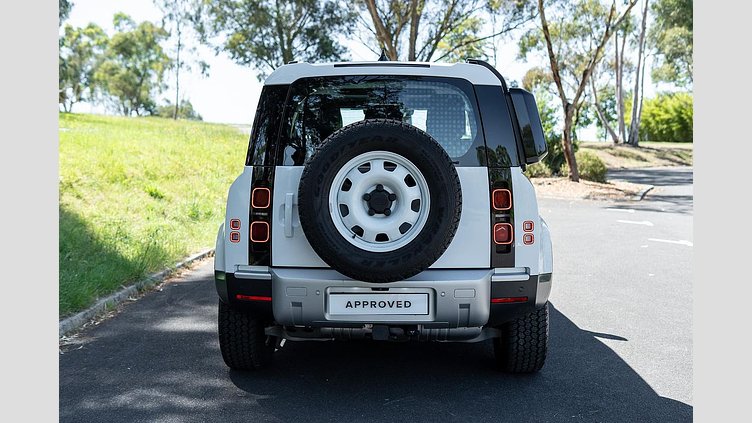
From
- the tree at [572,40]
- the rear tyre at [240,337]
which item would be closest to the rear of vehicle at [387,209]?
the rear tyre at [240,337]

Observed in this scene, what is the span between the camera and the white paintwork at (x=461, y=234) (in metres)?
4.14

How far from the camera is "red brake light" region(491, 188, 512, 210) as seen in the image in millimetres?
4168

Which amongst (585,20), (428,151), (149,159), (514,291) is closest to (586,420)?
(514,291)

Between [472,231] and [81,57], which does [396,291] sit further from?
[81,57]

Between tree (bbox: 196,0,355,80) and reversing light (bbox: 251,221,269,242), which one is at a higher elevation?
tree (bbox: 196,0,355,80)

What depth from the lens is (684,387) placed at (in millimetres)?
4629

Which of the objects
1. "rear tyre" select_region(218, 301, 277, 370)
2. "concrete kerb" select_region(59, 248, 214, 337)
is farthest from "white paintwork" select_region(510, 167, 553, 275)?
"concrete kerb" select_region(59, 248, 214, 337)

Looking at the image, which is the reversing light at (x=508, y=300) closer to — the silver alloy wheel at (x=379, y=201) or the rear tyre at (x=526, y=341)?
the rear tyre at (x=526, y=341)

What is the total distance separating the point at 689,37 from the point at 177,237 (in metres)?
43.9

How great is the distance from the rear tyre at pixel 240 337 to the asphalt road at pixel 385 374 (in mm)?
121

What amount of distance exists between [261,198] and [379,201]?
697mm

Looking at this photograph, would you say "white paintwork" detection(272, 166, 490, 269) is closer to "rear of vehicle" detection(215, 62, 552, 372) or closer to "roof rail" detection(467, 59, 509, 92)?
"rear of vehicle" detection(215, 62, 552, 372)

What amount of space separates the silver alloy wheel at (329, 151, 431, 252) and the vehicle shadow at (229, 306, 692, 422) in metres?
0.97

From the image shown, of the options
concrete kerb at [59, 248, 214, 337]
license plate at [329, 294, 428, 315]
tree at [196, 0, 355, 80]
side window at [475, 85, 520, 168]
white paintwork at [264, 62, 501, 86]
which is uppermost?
tree at [196, 0, 355, 80]
